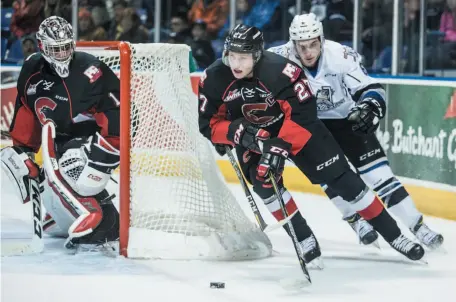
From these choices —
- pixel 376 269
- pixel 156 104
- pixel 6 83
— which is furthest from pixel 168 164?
pixel 6 83

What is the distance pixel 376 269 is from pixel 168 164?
113 centimetres

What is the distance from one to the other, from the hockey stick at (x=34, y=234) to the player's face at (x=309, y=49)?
1.39 m

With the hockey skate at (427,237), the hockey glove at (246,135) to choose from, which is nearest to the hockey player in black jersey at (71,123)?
the hockey glove at (246,135)

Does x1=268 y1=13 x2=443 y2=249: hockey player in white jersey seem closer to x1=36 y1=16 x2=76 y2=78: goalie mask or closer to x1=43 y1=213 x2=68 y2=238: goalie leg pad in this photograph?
x1=36 y1=16 x2=76 y2=78: goalie mask

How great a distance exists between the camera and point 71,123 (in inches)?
208

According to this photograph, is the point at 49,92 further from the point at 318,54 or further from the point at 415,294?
the point at 415,294

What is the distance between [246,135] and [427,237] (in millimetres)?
1152

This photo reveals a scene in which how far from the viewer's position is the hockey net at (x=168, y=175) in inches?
200

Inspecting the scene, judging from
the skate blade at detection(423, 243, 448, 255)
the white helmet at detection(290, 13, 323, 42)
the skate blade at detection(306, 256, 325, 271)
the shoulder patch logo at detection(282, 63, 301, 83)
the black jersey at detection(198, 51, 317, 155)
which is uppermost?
the white helmet at detection(290, 13, 323, 42)

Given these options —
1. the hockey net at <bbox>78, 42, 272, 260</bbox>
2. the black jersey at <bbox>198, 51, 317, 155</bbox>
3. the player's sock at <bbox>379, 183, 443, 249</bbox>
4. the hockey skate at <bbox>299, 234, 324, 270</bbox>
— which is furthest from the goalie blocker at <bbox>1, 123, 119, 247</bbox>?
the player's sock at <bbox>379, 183, 443, 249</bbox>

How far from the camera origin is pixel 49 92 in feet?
16.9

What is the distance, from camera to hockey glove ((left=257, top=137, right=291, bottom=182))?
14.9ft

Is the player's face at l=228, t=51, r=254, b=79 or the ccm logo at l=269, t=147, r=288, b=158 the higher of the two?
the player's face at l=228, t=51, r=254, b=79

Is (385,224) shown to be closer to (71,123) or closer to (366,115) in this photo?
(366,115)
